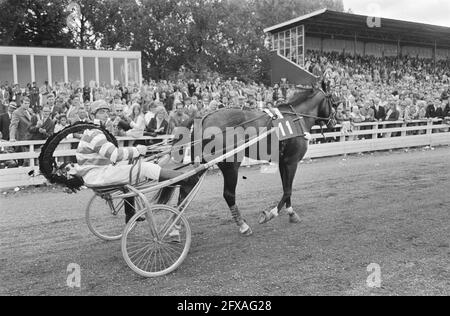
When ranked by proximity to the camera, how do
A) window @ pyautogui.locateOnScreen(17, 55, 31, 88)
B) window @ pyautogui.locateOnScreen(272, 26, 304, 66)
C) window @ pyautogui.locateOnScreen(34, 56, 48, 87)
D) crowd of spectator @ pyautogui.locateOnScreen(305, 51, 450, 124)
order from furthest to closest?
window @ pyautogui.locateOnScreen(272, 26, 304, 66)
window @ pyautogui.locateOnScreen(34, 56, 48, 87)
window @ pyautogui.locateOnScreen(17, 55, 31, 88)
crowd of spectator @ pyautogui.locateOnScreen(305, 51, 450, 124)

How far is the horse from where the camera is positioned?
5984 millimetres

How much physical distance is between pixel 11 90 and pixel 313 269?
14.6 meters

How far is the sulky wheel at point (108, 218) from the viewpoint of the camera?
19.0 feet

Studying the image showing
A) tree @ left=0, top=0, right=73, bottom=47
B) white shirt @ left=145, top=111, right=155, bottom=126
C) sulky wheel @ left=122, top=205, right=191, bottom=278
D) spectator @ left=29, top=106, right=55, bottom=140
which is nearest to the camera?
sulky wheel @ left=122, top=205, right=191, bottom=278

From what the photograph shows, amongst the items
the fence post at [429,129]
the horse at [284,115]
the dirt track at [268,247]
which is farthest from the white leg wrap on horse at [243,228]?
the fence post at [429,129]

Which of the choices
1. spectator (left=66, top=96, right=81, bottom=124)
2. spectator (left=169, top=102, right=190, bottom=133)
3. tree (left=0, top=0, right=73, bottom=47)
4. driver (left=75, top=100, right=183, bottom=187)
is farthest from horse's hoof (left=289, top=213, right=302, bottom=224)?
tree (left=0, top=0, right=73, bottom=47)

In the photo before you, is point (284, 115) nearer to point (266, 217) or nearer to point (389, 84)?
point (266, 217)

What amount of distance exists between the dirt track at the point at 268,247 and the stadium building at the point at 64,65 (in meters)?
14.4

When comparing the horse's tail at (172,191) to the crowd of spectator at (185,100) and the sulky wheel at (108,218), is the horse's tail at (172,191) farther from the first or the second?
the crowd of spectator at (185,100)

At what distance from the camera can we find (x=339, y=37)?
35.3 meters

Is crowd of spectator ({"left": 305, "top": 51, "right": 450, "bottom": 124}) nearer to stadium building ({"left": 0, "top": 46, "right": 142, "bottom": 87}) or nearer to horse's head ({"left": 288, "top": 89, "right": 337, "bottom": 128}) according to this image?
horse's head ({"left": 288, "top": 89, "right": 337, "bottom": 128})

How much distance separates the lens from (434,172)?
35.4 feet

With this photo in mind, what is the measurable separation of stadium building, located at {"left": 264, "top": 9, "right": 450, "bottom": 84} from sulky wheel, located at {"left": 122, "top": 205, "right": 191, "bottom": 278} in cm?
2518

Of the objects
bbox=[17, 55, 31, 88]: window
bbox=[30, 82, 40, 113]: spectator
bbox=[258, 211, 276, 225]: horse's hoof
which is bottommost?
bbox=[258, 211, 276, 225]: horse's hoof
